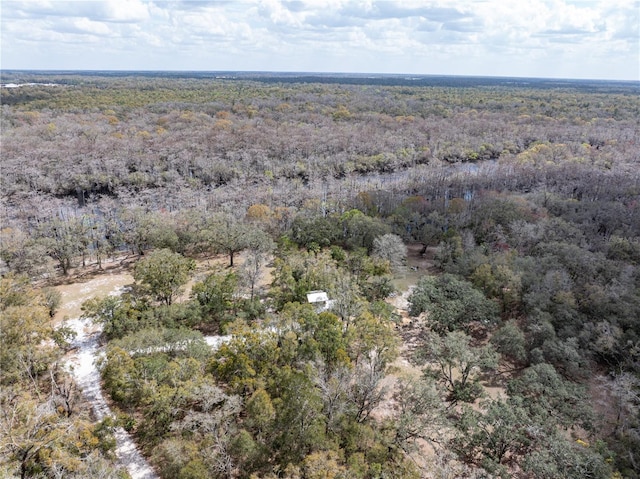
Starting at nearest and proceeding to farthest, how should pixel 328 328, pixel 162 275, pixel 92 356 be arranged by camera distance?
pixel 328 328 → pixel 92 356 → pixel 162 275

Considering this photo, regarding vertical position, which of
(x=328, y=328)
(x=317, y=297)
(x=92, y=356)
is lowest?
(x=92, y=356)

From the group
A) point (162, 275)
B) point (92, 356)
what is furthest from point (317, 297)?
point (92, 356)

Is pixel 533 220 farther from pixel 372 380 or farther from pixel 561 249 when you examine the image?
pixel 372 380

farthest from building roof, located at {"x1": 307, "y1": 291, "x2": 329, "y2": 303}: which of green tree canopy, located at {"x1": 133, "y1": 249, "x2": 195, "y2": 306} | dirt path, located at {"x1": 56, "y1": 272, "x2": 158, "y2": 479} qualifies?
dirt path, located at {"x1": 56, "y1": 272, "x2": 158, "y2": 479}

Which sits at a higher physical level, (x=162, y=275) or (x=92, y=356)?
(x=162, y=275)

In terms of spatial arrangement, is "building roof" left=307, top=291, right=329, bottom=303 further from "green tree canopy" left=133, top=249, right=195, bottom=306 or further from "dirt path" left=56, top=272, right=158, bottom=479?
"dirt path" left=56, top=272, right=158, bottom=479

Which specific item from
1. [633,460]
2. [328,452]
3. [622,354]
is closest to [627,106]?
[622,354]

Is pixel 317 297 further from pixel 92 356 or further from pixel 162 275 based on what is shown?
pixel 92 356

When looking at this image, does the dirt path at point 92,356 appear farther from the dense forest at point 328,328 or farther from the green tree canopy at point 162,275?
the green tree canopy at point 162,275
